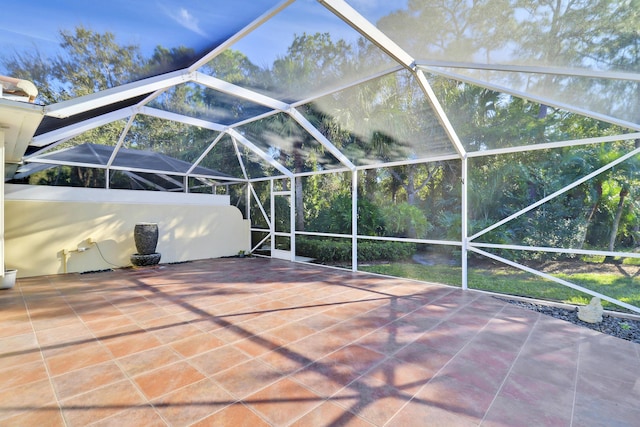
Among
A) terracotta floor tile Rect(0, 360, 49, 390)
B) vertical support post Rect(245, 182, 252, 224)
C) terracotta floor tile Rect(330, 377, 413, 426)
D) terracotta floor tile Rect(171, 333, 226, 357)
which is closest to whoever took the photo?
terracotta floor tile Rect(330, 377, 413, 426)

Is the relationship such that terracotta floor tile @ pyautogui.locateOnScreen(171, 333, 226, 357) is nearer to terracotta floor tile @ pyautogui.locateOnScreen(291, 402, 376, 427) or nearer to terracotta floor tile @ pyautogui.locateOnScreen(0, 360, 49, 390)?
terracotta floor tile @ pyautogui.locateOnScreen(0, 360, 49, 390)

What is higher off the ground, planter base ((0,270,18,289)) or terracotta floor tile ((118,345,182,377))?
planter base ((0,270,18,289))

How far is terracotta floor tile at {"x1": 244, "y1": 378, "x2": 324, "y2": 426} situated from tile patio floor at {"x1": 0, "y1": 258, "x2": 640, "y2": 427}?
1 centimetres

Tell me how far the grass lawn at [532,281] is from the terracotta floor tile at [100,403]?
19.4 ft

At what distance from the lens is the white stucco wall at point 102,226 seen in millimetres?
5977

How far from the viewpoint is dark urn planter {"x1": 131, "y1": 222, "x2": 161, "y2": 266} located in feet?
22.8

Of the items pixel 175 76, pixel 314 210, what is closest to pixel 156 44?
pixel 175 76

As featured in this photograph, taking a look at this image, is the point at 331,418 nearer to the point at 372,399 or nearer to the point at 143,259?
the point at 372,399

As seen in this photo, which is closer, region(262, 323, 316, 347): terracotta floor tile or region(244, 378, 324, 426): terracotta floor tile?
region(244, 378, 324, 426): terracotta floor tile

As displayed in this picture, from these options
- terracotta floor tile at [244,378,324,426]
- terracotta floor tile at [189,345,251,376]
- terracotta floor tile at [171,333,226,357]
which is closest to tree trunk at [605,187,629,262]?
terracotta floor tile at [244,378,324,426]

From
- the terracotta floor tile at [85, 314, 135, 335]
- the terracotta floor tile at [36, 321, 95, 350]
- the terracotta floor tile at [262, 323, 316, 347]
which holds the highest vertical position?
the terracotta floor tile at [262, 323, 316, 347]

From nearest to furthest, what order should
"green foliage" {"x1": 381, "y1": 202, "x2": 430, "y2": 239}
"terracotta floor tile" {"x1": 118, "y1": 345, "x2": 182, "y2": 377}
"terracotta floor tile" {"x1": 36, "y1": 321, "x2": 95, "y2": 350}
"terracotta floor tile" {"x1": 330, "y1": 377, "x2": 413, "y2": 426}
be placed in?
"terracotta floor tile" {"x1": 330, "y1": 377, "x2": 413, "y2": 426}, "terracotta floor tile" {"x1": 118, "y1": 345, "x2": 182, "y2": 377}, "terracotta floor tile" {"x1": 36, "y1": 321, "x2": 95, "y2": 350}, "green foliage" {"x1": 381, "y1": 202, "x2": 430, "y2": 239}

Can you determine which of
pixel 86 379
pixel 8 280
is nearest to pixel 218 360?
Result: pixel 86 379

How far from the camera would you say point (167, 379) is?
2301 mm
